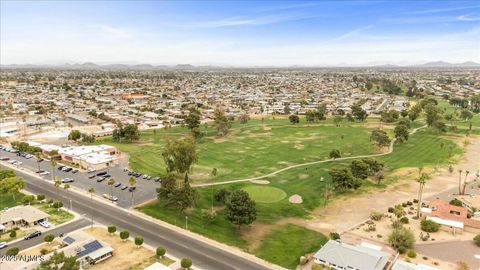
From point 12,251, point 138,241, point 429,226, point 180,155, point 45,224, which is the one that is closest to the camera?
point 12,251

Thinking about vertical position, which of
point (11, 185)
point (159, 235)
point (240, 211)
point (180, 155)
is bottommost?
point (159, 235)

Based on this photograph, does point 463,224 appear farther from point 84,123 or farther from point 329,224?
point 84,123

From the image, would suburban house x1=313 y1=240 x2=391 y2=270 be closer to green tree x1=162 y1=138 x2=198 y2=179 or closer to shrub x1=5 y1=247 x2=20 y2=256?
green tree x1=162 y1=138 x2=198 y2=179

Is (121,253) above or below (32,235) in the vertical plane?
below

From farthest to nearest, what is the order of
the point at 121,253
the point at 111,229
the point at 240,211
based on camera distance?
the point at 240,211 < the point at 111,229 < the point at 121,253

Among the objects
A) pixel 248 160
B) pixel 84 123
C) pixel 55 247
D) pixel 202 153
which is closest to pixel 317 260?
pixel 55 247

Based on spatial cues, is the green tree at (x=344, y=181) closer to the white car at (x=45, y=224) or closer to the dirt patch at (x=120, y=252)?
the dirt patch at (x=120, y=252)

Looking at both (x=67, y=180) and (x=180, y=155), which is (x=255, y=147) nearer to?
(x=180, y=155)

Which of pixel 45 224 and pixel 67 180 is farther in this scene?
pixel 67 180

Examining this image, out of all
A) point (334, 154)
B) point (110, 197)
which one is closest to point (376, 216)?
point (334, 154)
